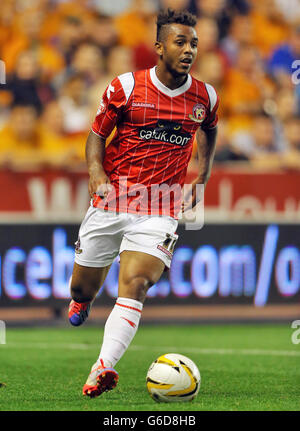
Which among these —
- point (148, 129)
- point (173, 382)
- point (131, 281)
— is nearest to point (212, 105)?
point (148, 129)

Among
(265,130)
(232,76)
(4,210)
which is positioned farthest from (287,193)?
(4,210)

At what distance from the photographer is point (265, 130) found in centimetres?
1212

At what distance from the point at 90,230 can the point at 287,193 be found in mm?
5685

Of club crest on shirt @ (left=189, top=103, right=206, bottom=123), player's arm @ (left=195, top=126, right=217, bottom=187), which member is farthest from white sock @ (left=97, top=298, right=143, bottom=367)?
club crest on shirt @ (left=189, top=103, right=206, bottom=123)

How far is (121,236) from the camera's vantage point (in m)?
5.91

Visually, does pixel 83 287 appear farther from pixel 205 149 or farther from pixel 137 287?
pixel 205 149

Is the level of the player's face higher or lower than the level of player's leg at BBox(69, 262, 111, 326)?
higher

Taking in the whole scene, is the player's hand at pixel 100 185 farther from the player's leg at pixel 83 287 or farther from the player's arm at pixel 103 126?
the player's leg at pixel 83 287

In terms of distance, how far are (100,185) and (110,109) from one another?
542 millimetres

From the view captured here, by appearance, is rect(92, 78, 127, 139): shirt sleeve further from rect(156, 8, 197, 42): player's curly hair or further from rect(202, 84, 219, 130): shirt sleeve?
rect(202, 84, 219, 130): shirt sleeve

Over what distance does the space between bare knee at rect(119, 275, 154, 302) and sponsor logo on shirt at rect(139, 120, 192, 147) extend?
0.97 meters

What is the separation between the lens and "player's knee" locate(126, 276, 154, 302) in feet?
18.0

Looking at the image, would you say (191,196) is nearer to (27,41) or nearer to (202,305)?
(202,305)

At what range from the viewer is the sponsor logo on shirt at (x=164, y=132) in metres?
5.84
